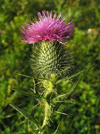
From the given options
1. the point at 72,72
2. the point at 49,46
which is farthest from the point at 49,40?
the point at 72,72

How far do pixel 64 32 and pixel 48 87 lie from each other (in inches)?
23.8

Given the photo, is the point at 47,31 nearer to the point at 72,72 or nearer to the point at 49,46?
the point at 49,46

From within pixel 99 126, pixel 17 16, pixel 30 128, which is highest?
pixel 17 16

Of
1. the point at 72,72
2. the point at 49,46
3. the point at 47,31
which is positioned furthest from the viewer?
the point at 72,72

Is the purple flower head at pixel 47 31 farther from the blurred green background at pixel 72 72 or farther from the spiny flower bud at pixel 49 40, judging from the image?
the blurred green background at pixel 72 72

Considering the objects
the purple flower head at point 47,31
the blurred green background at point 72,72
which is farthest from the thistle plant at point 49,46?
the blurred green background at point 72,72

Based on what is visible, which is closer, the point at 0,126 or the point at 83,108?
the point at 0,126

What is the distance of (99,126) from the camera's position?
2555 mm

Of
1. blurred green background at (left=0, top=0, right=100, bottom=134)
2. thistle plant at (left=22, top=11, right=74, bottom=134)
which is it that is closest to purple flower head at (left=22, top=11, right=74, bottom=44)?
thistle plant at (left=22, top=11, right=74, bottom=134)

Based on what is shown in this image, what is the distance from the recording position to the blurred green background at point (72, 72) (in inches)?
99.0

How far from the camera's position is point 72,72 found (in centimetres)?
276

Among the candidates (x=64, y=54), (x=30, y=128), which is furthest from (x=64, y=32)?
(x=30, y=128)

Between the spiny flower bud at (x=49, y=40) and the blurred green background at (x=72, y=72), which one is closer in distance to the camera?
the spiny flower bud at (x=49, y=40)

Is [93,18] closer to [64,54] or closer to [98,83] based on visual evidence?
[98,83]
